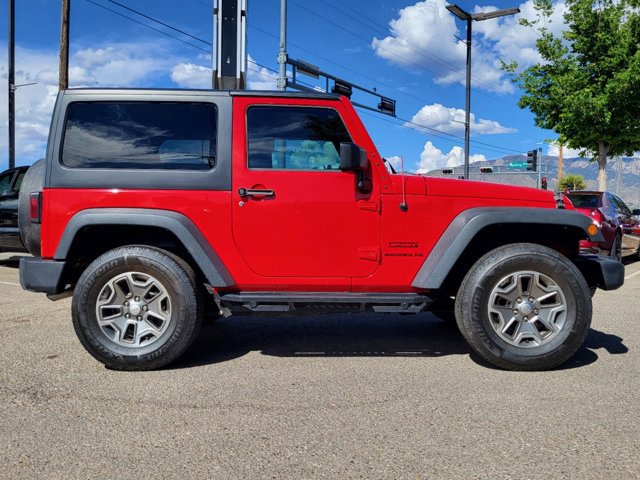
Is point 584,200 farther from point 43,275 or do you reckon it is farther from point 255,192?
point 43,275

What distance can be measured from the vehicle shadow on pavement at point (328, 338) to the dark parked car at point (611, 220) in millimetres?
5779

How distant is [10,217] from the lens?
9.45m

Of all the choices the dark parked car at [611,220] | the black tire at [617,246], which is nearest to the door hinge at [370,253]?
the dark parked car at [611,220]

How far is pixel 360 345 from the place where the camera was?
4543mm

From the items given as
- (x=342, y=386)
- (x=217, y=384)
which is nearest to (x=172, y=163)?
(x=217, y=384)

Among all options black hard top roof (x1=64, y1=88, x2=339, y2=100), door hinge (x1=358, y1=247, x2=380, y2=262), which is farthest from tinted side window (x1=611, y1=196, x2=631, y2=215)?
black hard top roof (x1=64, y1=88, x2=339, y2=100)

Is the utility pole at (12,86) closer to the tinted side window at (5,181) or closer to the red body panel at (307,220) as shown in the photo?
the tinted side window at (5,181)

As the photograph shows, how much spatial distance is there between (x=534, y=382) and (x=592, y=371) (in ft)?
1.90

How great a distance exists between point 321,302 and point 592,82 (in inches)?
695

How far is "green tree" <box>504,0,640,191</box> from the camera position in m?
16.8

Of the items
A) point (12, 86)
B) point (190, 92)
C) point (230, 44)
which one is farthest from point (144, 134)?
point (12, 86)

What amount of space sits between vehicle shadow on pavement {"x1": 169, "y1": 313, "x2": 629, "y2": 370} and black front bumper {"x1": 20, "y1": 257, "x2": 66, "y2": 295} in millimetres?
1046

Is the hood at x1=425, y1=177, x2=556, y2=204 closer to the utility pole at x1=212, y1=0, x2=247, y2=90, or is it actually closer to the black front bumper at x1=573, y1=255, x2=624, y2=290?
the black front bumper at x1=573, y1=255, x2=624, y2=290

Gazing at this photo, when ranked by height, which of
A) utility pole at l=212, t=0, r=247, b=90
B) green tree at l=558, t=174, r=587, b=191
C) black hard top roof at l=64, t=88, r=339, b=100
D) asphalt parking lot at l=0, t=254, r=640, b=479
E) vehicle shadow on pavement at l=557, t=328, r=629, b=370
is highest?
green tree at l=558, t=174, r=587, b=191
